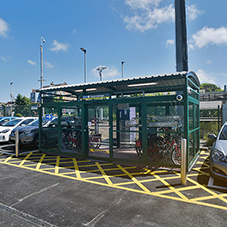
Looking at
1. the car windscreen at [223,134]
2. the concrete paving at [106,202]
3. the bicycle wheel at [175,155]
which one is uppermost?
the car windscreen at [223,134]

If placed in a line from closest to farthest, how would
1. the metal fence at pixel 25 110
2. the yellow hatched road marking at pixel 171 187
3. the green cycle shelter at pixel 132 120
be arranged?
the yellow hatched road marking at pixel 171 187 → the green cycle shelter at pixel 132 120 → the metal fence at pixel 25 110

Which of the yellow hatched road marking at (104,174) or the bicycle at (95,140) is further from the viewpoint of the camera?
the bicycle at (95,140)

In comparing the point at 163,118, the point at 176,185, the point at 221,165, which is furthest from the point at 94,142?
the point at 221,165

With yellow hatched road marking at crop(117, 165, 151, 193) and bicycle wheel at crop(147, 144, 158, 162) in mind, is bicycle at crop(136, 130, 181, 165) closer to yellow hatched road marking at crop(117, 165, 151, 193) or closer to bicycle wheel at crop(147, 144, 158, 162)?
bicycle wheel at crop(147, 144, 158, 162)

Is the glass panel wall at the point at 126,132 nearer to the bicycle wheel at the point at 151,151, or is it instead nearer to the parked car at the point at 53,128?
the bicycle wheel at the point at 151,151

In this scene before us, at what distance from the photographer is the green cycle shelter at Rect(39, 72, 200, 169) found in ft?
19.2

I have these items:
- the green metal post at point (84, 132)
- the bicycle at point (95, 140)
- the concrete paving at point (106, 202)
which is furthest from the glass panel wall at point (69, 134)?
the concrete paving at point (106, 202)

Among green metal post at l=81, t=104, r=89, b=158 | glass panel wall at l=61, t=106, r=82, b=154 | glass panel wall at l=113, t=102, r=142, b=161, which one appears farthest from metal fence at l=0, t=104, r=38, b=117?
green metal post at l=81, t=104, r=89, b=158

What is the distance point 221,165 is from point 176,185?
1.14 metres

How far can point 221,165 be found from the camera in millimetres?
4316

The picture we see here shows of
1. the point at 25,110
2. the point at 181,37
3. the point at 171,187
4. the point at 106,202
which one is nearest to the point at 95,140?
the point at 171,187

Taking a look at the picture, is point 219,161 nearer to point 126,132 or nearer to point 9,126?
point 126,132

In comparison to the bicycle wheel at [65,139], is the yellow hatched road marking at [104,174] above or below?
below

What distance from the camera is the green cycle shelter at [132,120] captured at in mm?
5840
